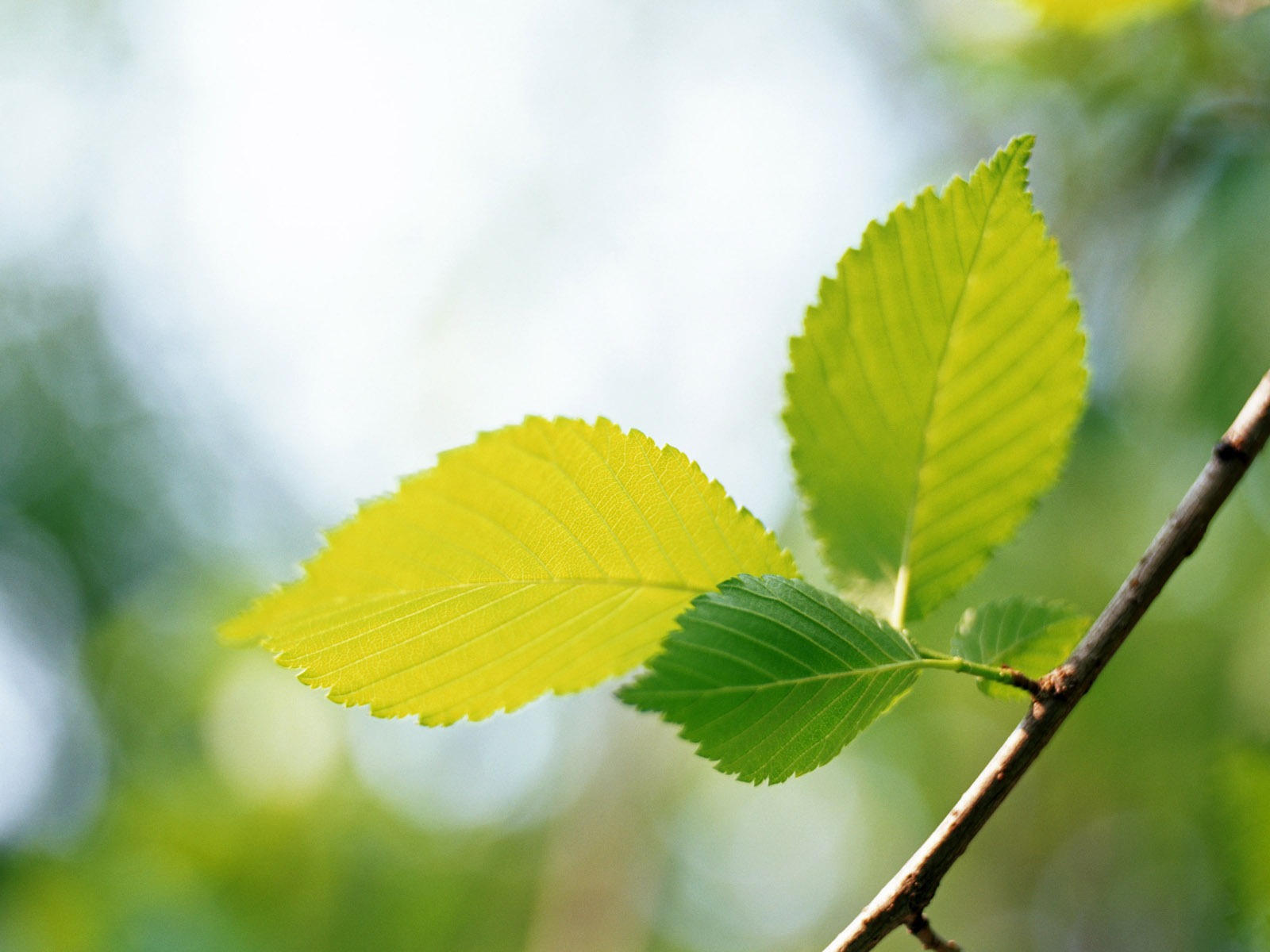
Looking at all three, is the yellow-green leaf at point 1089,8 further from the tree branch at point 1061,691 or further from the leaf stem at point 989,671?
the leaf stem at point 989,671

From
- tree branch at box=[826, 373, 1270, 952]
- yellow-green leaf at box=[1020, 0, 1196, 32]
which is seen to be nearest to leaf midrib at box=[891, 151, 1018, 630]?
tree branch at box=[826, 373, 1270, 952]

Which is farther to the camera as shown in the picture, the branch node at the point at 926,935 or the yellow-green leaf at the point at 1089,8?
the yellow-green leaf at the point at 1089,8

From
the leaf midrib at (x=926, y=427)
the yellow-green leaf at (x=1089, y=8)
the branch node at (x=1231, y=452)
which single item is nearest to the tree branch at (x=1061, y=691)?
the branch node at (x=1231, y=452)

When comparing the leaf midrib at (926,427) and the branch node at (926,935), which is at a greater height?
the leaf midrib at (926,427)

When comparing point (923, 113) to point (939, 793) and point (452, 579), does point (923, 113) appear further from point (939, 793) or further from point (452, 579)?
point (939, 793)

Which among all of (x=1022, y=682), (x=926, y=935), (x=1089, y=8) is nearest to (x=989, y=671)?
(x=1022, y=682)

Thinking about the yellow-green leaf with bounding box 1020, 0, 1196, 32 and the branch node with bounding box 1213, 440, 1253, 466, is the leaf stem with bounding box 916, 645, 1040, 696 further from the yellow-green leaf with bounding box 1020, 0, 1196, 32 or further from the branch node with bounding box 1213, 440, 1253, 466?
Answer: the yellow-green leaf with bounding box 1020, 0, 1196, 32
